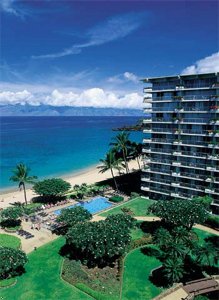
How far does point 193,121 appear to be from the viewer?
56.4 metres

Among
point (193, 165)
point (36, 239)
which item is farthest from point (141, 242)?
point (193, 165)

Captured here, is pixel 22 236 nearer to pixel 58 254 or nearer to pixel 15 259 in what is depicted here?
pixel 58 254

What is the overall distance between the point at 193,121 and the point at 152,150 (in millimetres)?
10606

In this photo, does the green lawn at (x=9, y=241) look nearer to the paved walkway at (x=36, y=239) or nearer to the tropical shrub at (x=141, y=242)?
the paved walkway at (x=36, y=239)

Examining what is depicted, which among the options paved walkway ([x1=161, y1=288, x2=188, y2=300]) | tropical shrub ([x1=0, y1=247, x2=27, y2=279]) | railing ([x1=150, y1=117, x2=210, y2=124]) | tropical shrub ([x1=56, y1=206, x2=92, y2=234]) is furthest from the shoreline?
paved walkway ([x1=161, y1=288, x2=188, y2=300])

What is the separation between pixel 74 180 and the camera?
96.1 meters

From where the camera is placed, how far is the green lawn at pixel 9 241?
46656mm

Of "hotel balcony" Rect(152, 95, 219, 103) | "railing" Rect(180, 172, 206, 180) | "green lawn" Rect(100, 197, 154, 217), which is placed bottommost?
"green lawn" Rect(100, 197, 154, 217)

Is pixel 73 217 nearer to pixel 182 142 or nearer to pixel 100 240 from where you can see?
pixel 100 240

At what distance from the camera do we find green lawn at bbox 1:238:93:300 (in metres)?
34.9

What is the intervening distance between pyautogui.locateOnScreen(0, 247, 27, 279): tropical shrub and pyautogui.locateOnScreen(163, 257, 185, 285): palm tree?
17111 millimetres

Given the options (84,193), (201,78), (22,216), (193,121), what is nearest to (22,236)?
(22,216)

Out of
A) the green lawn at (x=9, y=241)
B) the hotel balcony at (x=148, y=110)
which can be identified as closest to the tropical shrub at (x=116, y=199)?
the hotel balcony at (x=148, y=110)

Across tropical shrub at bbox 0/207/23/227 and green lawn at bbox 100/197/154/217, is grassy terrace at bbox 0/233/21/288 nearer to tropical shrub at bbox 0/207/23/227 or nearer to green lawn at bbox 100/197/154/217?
tropical shrub at bbox 0/207/23/227
